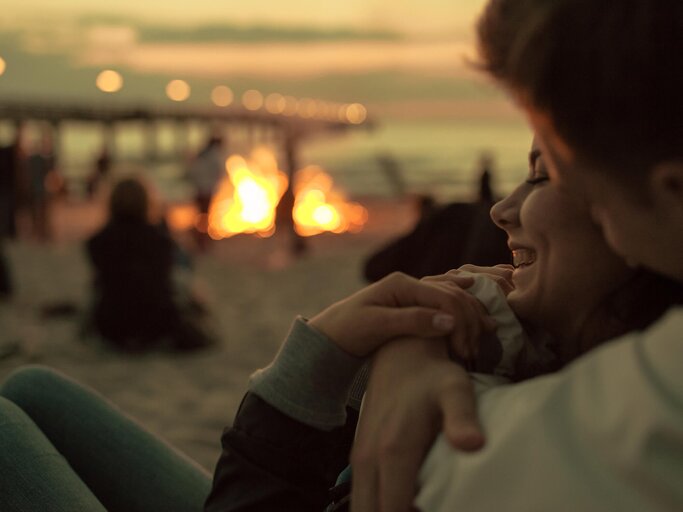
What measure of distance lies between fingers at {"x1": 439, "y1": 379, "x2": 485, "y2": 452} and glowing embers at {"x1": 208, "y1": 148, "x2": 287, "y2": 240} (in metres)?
10.9

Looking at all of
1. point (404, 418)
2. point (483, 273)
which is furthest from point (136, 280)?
point (404, 418)

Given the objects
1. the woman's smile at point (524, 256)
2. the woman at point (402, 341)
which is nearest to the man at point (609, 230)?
the woman at point (402, 341)

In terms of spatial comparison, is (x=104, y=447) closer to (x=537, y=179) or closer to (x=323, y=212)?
(x=537, y=179)

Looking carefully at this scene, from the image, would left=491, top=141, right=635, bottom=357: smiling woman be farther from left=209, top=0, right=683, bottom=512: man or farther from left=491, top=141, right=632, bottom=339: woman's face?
left=209, top=0, right=683, bottom=512: man

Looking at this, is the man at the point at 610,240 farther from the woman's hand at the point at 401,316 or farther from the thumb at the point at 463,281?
the thumb at the point at 463,281

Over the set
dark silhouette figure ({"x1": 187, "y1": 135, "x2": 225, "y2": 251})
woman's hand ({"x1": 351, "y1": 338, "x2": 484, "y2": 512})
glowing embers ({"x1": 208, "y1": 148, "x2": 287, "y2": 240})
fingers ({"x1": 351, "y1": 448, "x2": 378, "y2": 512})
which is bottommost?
glowing embers ({"x1": 208, "y1": 148, "x2": 287, "y2": 240})

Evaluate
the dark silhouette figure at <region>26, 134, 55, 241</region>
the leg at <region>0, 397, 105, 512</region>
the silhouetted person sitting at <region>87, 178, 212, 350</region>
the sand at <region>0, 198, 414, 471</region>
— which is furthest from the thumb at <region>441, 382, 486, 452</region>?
the dark silhouette figure at <region>26, 134, 55, 241</region>

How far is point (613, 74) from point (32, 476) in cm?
118

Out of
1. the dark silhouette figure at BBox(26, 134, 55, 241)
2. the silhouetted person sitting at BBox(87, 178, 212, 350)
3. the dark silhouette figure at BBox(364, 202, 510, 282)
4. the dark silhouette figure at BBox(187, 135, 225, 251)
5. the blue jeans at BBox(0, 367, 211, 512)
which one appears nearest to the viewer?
the blue jeans at BBox(0, 367, 211, 512)

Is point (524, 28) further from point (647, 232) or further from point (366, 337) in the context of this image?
point (366, 337)

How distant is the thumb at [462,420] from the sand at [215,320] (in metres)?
3.00

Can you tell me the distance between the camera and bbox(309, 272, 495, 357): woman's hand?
3.96 ft

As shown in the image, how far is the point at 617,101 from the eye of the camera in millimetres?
886

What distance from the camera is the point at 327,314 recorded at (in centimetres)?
130
